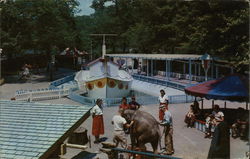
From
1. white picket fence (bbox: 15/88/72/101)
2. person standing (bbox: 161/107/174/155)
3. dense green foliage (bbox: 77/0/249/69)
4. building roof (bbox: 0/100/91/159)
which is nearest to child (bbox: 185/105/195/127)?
dense green foliage (bbox: 77/0/249/69)

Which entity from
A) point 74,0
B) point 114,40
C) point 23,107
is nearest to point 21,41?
point 74,0

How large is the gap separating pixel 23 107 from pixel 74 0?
121 feet

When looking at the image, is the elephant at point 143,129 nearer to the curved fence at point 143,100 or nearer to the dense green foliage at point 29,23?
the curved fence at point 143,100

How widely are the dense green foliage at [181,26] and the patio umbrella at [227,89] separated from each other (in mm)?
936

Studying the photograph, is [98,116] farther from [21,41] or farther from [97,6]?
[97,6]

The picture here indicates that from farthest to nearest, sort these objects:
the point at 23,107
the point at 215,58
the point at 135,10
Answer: the point at 135,10, the point at 215,58, the point at 23,107

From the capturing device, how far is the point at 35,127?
8.02 metres

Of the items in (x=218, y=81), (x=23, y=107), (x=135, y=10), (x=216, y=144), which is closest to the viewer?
(x=216, y=144)

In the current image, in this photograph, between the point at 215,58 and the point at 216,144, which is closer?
the point at 216,144

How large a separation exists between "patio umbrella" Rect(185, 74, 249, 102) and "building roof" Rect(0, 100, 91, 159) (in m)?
7.28

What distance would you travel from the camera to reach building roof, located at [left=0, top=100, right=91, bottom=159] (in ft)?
23.5

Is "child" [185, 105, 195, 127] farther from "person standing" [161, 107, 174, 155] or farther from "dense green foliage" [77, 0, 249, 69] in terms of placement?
"person standing" [161, 107, 174, 155]

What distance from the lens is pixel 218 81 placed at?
14555 mm

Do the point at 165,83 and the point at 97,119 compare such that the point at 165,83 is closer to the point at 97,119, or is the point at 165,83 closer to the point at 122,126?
the point at 97,119
